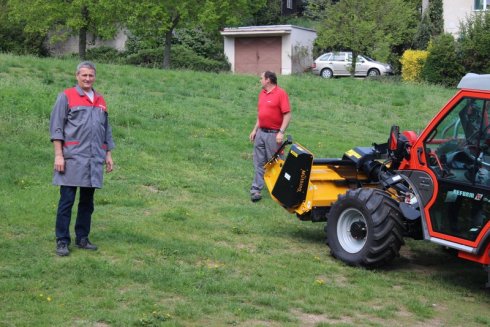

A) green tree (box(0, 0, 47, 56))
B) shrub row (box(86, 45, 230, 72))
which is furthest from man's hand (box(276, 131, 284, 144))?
green tree (box(0, 0, 47, 56))

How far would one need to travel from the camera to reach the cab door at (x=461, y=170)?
7.74 m

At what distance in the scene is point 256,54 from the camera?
48.8 meters

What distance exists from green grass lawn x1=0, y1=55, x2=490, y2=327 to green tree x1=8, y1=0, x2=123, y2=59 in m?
19.5

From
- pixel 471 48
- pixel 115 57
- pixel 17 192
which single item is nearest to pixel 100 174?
pixel 17 192

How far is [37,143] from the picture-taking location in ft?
44.1

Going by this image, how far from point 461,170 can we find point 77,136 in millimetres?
3865

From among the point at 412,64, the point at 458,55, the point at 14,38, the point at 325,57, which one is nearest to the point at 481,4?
the point at 412,64

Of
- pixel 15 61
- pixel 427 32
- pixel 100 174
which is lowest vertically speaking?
pixel 100 174

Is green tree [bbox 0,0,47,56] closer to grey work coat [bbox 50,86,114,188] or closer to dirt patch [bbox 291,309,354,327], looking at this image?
grey work coat [bbox 50,86,114,188]

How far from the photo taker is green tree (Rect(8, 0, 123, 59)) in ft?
119

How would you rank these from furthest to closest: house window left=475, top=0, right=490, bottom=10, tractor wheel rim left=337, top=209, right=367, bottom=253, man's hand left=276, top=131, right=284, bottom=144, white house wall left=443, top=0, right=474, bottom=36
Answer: white house wall left=443, top=0, right=474, bottom=36, house window left=475, top=0, right=490, bottom=10, man's hand left=276, top=131, right=284, bottom=144, tractor wheel rim left=337, top=209, right=367, bottom=253

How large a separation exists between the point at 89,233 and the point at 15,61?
44.6 ft

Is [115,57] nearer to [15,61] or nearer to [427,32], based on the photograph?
[427,32]

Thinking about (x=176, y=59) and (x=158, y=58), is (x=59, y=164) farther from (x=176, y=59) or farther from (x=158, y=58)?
(x=158, y=58)
